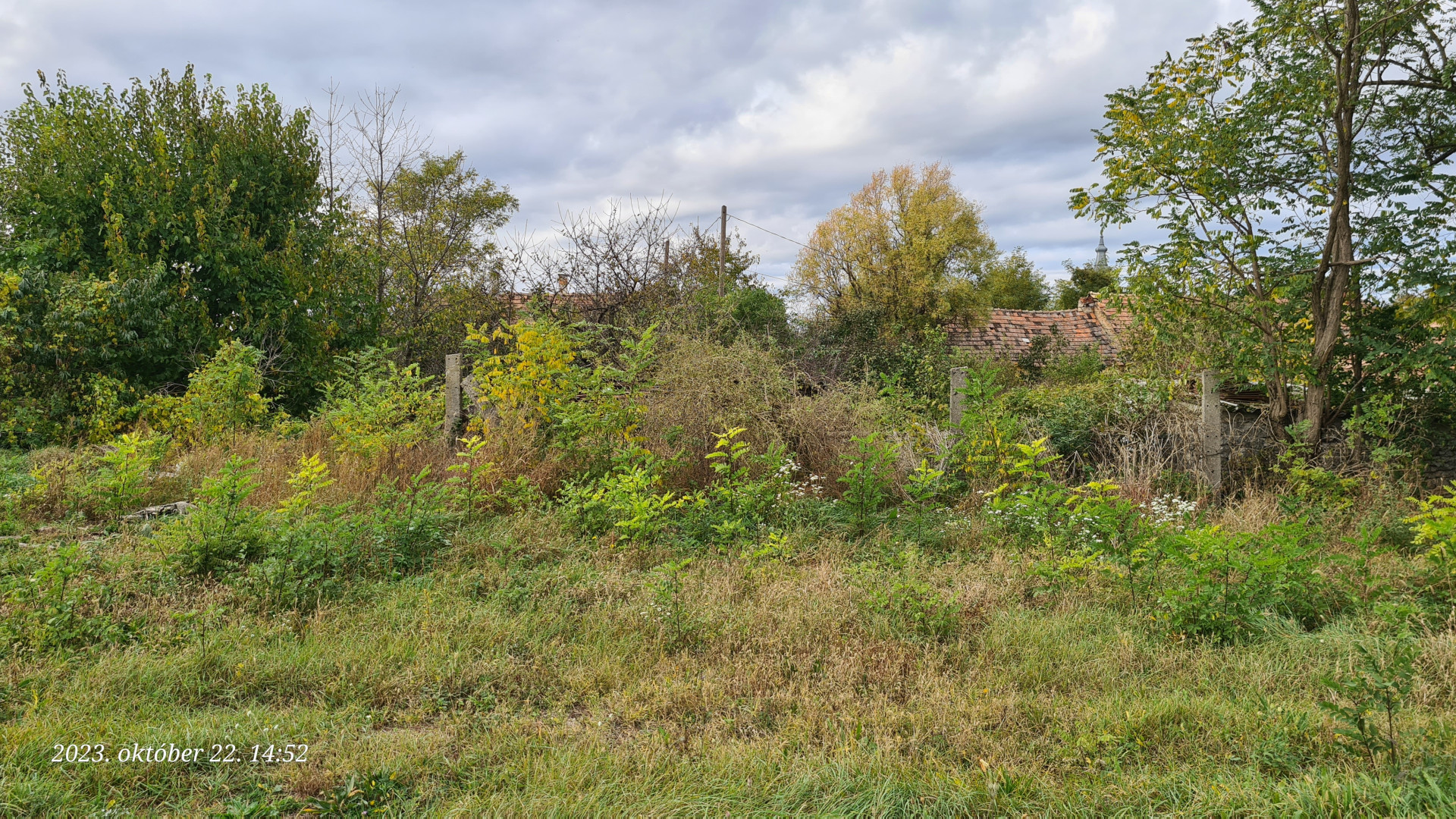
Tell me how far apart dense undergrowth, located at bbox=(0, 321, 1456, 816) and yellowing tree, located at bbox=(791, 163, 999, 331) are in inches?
589

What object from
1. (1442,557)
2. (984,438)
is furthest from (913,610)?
(984,438)

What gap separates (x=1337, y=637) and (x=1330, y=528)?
299cm

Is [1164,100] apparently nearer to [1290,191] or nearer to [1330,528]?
[1290,191]

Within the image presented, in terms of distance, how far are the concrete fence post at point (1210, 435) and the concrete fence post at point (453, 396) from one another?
27.1 feet

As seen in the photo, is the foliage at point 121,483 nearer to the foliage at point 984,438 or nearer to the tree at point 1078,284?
the foliage at point 984,438

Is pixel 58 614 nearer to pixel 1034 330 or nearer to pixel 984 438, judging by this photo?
pixel 984 438

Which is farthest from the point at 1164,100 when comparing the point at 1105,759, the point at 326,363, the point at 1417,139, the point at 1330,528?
the point at 326,363

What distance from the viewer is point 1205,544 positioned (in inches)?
169

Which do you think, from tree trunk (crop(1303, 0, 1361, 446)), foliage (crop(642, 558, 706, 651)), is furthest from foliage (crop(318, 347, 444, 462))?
tree trunk (crop(1303, 0, 1361, 446))

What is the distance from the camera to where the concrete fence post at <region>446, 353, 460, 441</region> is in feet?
29.9

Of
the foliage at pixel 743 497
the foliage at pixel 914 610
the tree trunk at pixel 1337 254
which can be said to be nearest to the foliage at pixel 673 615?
the foliage at pixel 914 610

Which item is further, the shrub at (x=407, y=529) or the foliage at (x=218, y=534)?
the shrub at (x=407, y=529)

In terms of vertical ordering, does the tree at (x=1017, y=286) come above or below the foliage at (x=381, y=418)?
above

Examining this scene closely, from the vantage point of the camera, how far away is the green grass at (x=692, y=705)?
9.20ft
